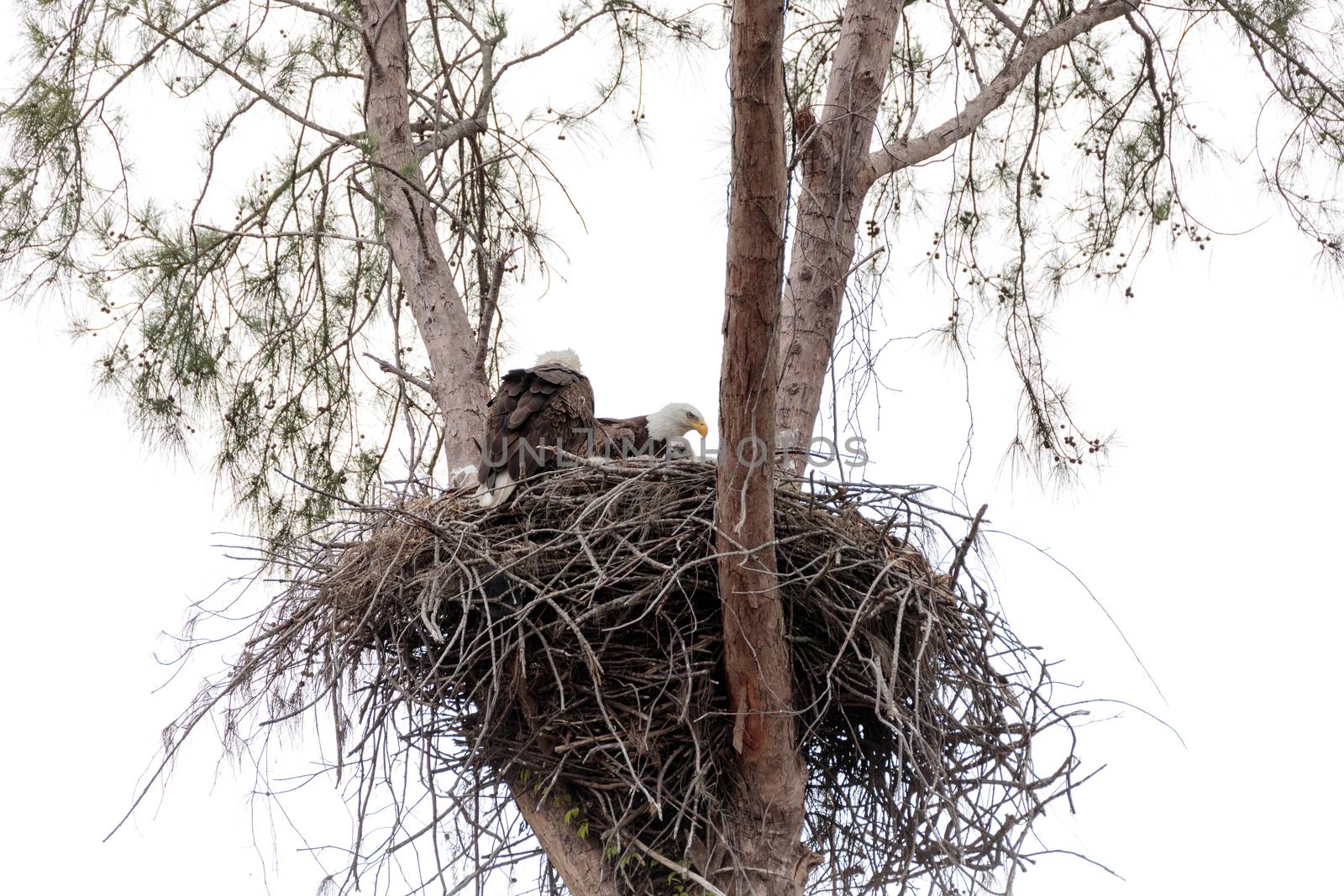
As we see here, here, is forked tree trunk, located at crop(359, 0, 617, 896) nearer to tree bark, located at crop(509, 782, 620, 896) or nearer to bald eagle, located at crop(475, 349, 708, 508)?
bald eagle, located at crop(475, 349, 708, 508)

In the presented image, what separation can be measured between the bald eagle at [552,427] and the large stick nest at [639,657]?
247 mm

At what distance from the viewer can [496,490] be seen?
169 inches

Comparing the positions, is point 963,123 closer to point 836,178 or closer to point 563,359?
point 836,178

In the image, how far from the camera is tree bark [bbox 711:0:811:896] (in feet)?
11.2

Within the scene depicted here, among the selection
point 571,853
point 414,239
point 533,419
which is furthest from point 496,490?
point 414,239

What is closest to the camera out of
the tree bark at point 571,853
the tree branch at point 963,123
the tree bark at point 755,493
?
the tree bark at point 755,493

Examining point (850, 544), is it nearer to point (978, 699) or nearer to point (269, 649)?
point (978, 699)

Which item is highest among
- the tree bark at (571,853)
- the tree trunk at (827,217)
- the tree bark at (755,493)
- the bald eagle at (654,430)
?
the tree trunk at (827,217)

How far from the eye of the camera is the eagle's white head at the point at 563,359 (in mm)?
5180

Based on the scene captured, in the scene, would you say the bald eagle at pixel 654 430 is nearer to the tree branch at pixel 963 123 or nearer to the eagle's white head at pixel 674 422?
the eagle's white head at pixel 674 422

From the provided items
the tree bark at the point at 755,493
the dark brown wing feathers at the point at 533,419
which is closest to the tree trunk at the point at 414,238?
the dark brown wing feathers at the point at 533,419

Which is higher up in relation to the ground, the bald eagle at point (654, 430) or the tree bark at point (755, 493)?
the bald eagle at point (654, 430)

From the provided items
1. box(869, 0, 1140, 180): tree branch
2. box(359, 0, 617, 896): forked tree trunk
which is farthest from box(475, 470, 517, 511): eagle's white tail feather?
box(869, 0, 1140, 180): tree branch

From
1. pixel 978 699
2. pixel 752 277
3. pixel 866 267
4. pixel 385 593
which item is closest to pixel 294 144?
pixel 866 267
